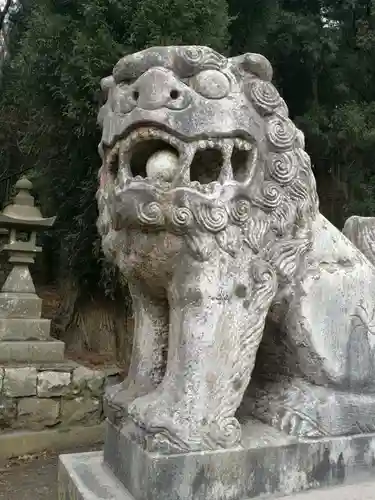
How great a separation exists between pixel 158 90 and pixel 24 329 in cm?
363

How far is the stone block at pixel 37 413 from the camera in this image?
454cm

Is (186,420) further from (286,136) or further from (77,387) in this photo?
(77,387)

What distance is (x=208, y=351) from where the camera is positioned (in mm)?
1628

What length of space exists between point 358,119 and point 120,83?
202 inches

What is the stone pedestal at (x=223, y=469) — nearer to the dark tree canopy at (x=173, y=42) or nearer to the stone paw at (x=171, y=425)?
the stone paw at (x=171, y=425)

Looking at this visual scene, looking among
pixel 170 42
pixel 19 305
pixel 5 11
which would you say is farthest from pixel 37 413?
pixel 5 11

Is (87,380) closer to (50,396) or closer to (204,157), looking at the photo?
(50,396)

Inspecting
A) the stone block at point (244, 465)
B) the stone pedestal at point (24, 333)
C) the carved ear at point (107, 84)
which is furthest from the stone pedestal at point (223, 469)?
the stone pedestal at point (24, 333)

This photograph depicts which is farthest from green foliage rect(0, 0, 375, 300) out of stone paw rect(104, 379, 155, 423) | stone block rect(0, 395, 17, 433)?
stone paw rect(104, 379, 155, 423)

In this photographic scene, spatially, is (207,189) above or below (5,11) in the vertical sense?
below

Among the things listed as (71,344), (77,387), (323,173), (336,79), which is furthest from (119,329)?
(336,79)

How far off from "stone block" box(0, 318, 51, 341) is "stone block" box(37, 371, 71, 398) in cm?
40

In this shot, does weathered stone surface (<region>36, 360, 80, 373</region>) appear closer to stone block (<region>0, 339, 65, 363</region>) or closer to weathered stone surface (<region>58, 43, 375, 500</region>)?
stone block (<region>0, 339, 65, 363</region>)

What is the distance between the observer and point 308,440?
173cm
